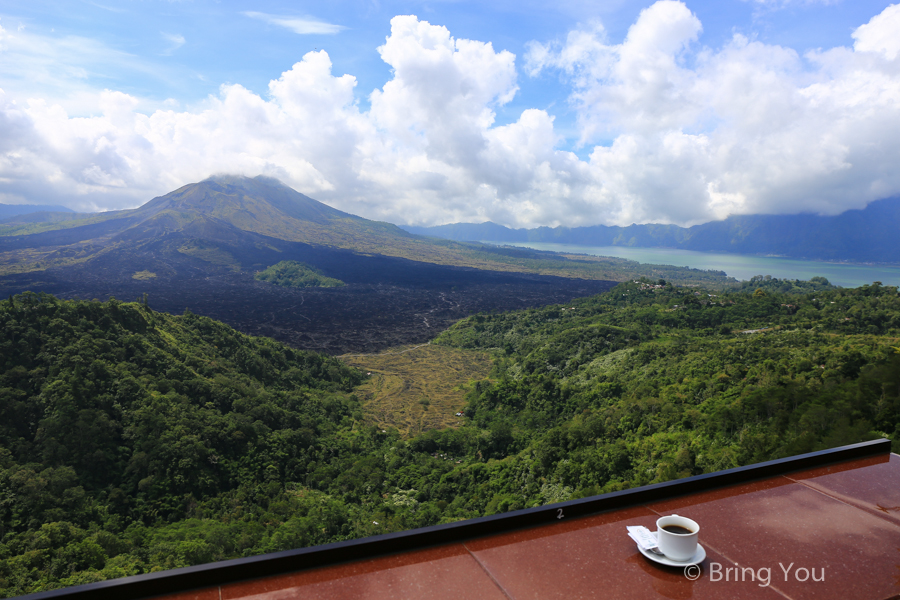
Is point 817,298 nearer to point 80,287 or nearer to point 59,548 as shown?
point 59,548

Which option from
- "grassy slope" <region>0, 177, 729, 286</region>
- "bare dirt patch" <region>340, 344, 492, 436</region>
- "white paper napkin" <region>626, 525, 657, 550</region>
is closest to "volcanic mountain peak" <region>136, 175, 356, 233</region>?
"grassy slope" <region>0, 177, 729, 286</region>

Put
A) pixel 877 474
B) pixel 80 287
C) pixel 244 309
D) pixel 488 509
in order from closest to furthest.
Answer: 1. pixel 877 474
2. pixel 488 509
3. pixel 244 309
4. pixel 80 287

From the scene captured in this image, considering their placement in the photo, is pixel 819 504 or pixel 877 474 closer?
pixel 819 504

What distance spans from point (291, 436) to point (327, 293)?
73512 millimetres

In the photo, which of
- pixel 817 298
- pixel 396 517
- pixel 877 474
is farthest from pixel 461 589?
pixel 817 298

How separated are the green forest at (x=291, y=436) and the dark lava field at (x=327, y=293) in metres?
25.6

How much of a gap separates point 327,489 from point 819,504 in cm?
1553

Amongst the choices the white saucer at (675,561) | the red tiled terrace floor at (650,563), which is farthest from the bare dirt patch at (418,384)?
the white saucer at (675,561)

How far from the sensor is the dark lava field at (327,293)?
55.7 metres

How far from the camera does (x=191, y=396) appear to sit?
57.3 ft

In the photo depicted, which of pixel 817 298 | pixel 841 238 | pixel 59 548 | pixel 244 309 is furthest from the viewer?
pixel 841 238

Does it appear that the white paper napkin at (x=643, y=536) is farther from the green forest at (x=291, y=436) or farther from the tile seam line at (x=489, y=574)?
the green forest at (x=291, y=436)

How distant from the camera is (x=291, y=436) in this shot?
57.3 feet

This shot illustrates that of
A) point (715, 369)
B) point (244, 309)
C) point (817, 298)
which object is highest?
point (817, 298)
